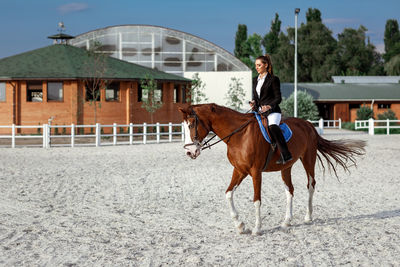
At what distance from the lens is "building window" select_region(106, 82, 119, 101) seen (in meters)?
35.5

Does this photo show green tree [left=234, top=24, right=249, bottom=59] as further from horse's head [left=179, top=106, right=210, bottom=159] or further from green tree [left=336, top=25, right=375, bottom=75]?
horse's head [left=179, top=106, right=210, bottom=159]

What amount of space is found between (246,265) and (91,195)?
227 inches

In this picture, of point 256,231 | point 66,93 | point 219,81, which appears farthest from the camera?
point 219,81

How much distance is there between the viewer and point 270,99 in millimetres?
7172

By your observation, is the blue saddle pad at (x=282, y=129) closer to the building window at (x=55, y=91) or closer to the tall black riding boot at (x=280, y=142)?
the tall black riding boot at (x=280, y=142)

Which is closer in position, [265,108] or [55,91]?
[265,108]

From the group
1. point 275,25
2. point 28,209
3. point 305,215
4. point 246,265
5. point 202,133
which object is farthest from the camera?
point 275,25

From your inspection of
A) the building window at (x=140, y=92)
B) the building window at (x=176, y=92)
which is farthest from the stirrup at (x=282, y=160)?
the building window at (x=176, y=92)

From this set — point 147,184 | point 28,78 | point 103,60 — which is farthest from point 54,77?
point 147,184

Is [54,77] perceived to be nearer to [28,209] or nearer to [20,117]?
[20,117]

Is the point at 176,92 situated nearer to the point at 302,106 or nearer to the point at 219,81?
the point at 219,81

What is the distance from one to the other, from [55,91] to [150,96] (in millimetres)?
6579

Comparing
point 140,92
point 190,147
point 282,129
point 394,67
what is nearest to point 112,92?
point 140,92

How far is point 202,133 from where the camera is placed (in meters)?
6.50
